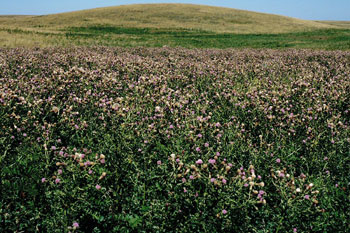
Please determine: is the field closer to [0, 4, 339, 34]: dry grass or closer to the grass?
the grass

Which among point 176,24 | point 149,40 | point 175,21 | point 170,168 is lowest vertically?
point 170,168

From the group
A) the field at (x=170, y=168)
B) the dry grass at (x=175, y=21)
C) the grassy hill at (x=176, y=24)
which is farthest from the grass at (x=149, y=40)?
the field at (x=170, y=168)

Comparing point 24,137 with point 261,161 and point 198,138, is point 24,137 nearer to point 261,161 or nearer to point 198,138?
point 198,138

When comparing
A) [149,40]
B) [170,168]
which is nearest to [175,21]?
[149,40]

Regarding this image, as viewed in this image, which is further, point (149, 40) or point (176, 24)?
point (176, 24)

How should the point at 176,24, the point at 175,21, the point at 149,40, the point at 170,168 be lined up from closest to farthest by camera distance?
the point at 170,168, the point at 149,40, the point at 176,24, the point at 175,21

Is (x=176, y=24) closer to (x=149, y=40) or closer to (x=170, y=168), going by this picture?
(x=149, y=40)

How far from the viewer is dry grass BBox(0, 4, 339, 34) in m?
46.1

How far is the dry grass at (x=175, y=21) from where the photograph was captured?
46094 mm

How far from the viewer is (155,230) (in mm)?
2328

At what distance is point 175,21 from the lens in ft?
167

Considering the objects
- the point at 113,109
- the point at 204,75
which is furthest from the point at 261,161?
the point at 204,75

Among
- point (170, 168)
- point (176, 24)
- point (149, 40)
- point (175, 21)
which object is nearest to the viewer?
point (170, 168)

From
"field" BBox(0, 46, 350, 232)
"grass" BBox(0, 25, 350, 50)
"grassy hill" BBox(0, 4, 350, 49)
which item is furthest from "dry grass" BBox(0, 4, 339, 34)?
"field" BBox(0, 46, 350, 232)
